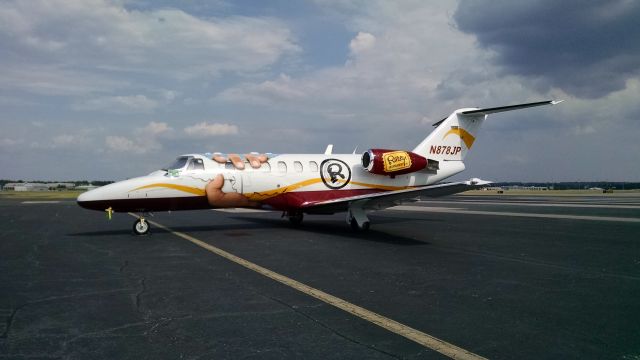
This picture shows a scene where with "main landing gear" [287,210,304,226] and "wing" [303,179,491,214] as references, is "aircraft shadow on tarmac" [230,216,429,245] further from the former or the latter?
"wing" [303,179,491,214]

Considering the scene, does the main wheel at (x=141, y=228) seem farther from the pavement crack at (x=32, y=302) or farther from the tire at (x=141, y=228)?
the pavement crack at (x=32, y=302)

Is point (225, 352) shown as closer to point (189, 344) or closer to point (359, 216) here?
point (189, 344)

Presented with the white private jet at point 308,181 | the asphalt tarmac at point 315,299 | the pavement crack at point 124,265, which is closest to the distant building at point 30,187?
the white private jet at point 308,181

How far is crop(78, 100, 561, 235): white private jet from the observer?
1456 cm

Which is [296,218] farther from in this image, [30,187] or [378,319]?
[30,187]

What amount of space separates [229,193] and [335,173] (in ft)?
14.5

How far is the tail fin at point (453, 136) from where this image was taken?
19.7 metres

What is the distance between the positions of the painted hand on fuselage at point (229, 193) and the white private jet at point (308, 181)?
4cm

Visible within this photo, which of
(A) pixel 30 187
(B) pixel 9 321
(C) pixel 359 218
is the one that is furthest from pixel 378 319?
(A) pixel 30 187

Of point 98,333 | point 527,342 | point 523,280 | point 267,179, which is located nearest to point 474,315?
point 527,342

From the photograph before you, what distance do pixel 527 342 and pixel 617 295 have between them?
3.30 metres

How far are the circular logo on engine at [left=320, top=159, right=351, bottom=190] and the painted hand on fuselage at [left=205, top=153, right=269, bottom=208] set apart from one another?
7.82ft

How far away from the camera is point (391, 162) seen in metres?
18.0

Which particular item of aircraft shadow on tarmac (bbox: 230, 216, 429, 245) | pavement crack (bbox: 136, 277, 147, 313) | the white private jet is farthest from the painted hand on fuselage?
pavement crack (bbox: 136, 277, 147, 313)
